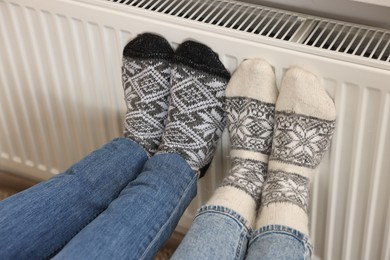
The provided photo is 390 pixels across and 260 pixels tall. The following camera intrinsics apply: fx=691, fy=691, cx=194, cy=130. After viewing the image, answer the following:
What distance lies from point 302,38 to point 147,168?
31cm

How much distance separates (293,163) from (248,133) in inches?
3.4

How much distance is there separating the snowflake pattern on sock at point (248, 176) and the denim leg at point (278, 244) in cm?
9

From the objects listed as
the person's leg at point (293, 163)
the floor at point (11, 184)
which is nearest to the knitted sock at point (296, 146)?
the person's leg at point (293, 163)

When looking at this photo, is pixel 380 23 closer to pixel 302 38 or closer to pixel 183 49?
pixel 302 38

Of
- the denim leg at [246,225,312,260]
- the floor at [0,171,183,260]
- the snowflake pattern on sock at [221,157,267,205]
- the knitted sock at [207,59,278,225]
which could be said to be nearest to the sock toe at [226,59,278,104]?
the knitted sock at [207,59,278,225]

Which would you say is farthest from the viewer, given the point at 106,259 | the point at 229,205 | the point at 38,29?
the point at 38,29

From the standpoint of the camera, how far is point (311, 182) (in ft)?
3.62

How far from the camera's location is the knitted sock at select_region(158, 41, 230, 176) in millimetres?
1098

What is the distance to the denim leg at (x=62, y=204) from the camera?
97 centimetres

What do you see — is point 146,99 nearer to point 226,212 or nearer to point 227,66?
point 227,66

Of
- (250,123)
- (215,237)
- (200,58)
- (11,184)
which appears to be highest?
(200,58)

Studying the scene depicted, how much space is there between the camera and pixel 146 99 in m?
1.16

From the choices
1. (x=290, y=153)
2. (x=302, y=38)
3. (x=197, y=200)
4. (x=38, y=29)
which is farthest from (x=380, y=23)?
(x=38, y=29)

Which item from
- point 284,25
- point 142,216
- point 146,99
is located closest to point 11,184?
point 146,99
